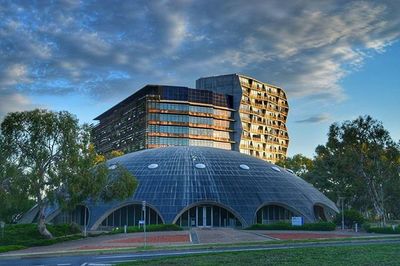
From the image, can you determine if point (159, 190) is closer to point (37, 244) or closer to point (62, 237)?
point (62, 237)

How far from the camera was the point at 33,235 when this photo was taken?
4788 cm

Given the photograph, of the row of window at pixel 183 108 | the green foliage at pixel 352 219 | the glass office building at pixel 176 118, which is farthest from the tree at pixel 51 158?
the row of window at pixel 183 108

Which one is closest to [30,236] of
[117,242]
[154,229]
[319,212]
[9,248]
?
[9,248]

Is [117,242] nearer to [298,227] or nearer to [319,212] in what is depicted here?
[298,227]

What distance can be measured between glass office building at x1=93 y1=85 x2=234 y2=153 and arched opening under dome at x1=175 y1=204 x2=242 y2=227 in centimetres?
9061

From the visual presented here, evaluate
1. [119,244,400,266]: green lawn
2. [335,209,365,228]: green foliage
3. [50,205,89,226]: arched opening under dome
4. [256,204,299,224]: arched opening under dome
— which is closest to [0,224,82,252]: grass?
[50,205,89,226]: arched opening under dome

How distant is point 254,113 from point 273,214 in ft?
379

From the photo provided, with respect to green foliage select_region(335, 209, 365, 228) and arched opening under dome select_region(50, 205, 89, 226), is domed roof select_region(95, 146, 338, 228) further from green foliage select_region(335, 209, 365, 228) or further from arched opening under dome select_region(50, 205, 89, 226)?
green foliage select_region(335, 209, 365, 228)

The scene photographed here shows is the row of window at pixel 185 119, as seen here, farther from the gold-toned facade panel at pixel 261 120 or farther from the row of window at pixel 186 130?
the gold-toned facade panel at pixel 261 120

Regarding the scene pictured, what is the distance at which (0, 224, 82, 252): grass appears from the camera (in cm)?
4338

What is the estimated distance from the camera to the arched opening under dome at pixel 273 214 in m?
65.8

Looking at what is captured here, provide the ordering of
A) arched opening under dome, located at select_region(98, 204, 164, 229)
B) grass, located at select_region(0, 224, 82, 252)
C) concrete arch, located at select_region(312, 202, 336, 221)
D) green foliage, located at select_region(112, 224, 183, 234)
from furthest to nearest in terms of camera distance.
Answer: concrete arch, located at select_region(312, 202, 336, 221), arched opening under dome, located at select_region(98, 204, 164, 229), green foliage, located at select_region(112, 224, 183, 234), grass, located at select_region(0, 224, 82, 252)

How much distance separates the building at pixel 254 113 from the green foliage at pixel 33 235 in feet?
405

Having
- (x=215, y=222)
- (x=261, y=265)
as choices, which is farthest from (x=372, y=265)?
(x=215, y=222)
